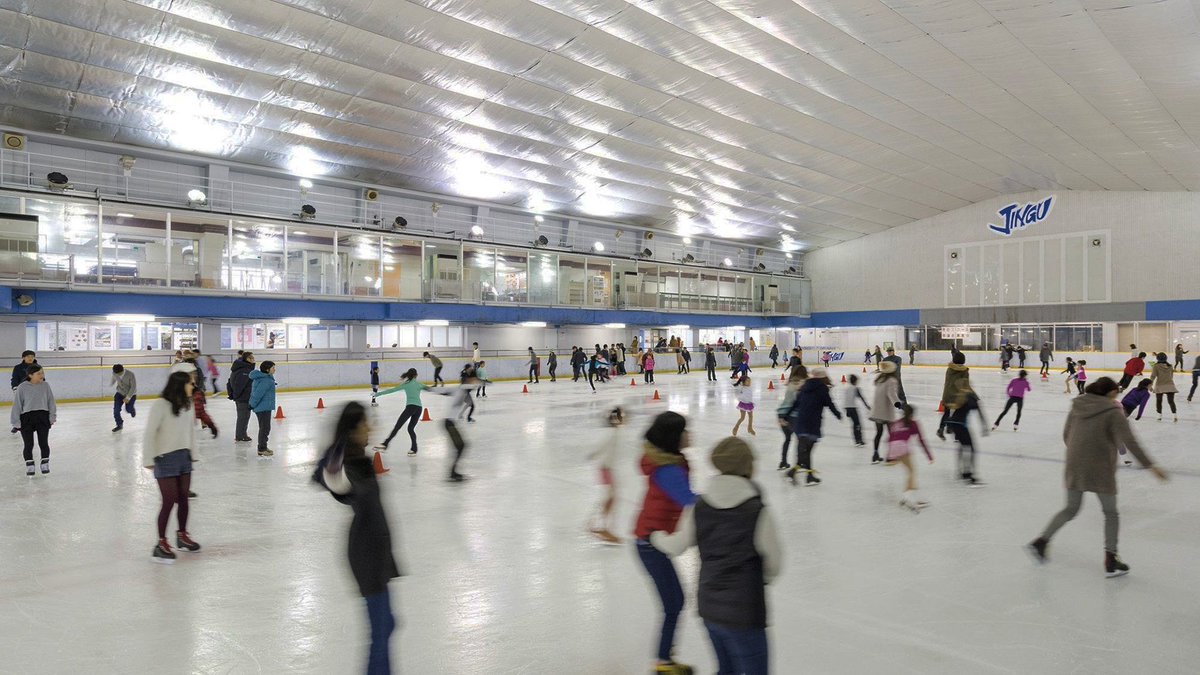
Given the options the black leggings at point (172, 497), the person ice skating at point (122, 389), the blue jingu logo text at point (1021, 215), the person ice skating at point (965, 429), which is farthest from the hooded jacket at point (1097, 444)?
the blue jingu logo text at point (1021, 215)

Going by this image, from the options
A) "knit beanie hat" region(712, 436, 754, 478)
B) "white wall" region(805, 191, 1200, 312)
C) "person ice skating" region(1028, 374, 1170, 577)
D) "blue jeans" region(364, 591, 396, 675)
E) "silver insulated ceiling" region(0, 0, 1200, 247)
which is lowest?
"blue jeans" region(364, 591, 396, 675)

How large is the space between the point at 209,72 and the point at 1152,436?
23294 mm

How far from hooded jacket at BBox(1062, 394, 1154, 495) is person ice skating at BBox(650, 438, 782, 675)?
3.63 m

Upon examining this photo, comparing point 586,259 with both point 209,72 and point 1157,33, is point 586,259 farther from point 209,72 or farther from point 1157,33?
point 1157,33

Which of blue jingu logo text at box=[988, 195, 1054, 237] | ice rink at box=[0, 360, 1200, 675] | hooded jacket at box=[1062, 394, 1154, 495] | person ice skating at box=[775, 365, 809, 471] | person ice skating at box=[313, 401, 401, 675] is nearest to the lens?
person ice skating at box=[313, 401, 401, 675]

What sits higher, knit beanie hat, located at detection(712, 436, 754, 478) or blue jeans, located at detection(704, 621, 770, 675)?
knit beanie hat, located at detection(712, 436, 754, 478)

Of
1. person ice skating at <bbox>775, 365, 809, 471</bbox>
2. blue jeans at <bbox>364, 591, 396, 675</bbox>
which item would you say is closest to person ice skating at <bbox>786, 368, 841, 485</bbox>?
person ice skating at <bbox>775, 365, 809, 471</bbox>

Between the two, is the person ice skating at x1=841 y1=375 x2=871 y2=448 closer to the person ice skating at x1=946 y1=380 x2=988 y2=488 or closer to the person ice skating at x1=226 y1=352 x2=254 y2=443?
A: the person ice skating at x1=946 y1=380 x2=988 y2=488

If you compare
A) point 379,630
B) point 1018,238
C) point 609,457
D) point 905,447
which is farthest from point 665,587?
point 1018,238

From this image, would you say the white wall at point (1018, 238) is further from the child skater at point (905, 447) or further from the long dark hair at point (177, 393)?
the long dark hair at point (177, 393)

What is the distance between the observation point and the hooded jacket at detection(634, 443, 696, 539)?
3246 mm

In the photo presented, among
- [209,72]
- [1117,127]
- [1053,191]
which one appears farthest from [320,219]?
[1053,191]

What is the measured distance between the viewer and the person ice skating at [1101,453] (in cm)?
476

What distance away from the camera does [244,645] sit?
3.85 m
